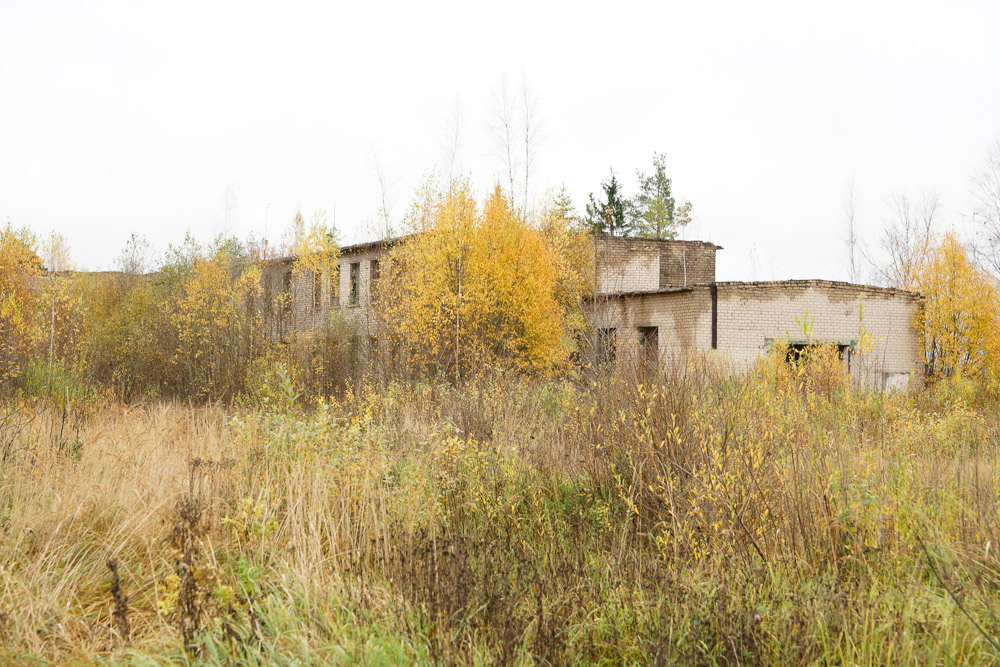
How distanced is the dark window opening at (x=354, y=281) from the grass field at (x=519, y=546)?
20.1 metres

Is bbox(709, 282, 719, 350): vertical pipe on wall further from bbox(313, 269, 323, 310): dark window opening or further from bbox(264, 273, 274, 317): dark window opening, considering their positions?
bbox(264, 273, 274, 317): dark window opening

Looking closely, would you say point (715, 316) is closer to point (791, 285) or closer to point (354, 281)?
point (791, 285)

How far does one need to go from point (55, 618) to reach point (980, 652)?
434cm

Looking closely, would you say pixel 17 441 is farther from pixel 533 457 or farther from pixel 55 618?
pixel 533 457

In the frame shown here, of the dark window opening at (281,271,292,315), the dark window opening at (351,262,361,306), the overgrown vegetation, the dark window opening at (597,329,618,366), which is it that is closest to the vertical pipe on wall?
the dark window opening at (597,329,618,366)

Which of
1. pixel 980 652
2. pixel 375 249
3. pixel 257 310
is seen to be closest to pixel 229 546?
pixel 980 652

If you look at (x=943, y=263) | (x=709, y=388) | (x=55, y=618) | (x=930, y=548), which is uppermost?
(x=943, y=263)

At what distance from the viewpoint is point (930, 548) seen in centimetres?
369

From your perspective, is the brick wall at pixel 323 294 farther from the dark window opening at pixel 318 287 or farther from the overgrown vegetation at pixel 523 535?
Answer: the overgrown vegetation at pixel 523 535

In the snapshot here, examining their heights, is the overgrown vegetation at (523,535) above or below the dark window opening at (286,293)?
below

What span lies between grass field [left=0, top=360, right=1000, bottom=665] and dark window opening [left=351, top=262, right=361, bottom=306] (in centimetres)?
2015

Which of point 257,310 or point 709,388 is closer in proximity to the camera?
point 709,388

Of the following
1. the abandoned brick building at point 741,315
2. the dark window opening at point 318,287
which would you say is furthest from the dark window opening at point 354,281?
the dark window opening at point 318,287

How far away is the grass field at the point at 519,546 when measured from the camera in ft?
9.68
